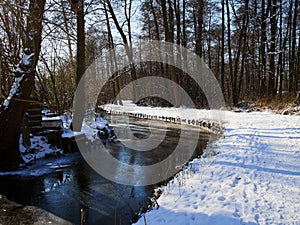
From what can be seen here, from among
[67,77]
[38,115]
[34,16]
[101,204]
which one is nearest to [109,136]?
[38,115]

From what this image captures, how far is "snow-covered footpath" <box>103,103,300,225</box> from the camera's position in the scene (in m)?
3.39

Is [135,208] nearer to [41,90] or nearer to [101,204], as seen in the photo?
[101,204]

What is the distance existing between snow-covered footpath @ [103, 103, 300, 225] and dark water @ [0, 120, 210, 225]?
700 mm

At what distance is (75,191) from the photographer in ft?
17.7

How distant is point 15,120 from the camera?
24.2 feet

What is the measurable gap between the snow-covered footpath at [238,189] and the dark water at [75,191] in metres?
0.70

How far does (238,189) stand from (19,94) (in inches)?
242

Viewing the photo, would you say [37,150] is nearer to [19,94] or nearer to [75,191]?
[19,94]

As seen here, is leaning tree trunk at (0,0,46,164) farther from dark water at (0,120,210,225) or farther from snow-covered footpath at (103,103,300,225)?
snow-covered footpath at (103,103,300,225)

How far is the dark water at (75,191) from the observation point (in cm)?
440

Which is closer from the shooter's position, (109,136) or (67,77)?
(109,136)

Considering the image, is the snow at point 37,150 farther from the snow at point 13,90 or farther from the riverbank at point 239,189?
the riverbank at point 239,189

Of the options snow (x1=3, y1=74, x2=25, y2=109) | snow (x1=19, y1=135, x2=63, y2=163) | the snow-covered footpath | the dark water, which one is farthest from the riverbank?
snow (x1=3, y1=74, x2=25, y2=109)

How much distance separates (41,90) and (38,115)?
2.86 metres
